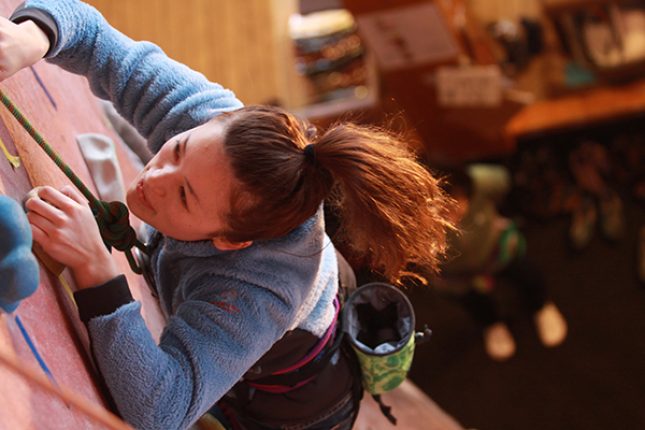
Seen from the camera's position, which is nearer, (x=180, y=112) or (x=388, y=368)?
(x=180, y=112)

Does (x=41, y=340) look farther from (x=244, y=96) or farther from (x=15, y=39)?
(x=244, y=96)

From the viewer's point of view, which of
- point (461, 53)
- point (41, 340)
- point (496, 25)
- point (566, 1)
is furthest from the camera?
point (496, 25)

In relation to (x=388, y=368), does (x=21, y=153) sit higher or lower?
higher

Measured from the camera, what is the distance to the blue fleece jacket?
93 cm

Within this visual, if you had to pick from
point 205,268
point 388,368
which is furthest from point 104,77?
point 388,368

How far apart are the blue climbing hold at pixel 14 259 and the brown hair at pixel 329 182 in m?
0.33

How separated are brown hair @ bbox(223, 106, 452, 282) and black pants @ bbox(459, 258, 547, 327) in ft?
6.77

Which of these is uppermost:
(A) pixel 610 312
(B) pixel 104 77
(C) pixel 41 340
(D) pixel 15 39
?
(D) pixel 15 39

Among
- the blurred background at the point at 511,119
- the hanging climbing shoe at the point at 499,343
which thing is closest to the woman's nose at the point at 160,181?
the blurred background at the point at 511,119

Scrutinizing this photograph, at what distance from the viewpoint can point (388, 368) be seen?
1.27 m

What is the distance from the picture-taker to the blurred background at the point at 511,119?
2932 mm

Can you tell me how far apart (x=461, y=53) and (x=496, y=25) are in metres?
0.74

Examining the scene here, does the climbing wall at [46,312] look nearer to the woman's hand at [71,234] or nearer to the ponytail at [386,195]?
the woman's hand at [71,234]

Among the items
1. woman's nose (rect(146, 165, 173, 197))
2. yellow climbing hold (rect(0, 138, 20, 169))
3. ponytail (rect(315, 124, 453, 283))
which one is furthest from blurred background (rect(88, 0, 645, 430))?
yellow climbing hold (rect(0, 138, 20, 169))
